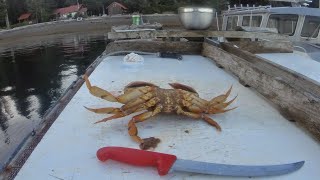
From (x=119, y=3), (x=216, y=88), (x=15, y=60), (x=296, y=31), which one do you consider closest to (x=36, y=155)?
(x=216, y=88)

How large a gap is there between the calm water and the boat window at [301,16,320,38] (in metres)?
7.52

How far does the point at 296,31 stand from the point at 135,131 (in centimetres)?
802

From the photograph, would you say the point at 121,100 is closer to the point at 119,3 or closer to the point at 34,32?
the point at 34,32

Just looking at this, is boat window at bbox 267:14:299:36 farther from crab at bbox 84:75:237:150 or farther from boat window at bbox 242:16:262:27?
crab at bbox 84:75:237:150

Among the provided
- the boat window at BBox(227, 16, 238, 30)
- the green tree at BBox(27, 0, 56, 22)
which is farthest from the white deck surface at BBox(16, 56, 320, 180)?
the green tree at BBox(27, 0, 56, 22)

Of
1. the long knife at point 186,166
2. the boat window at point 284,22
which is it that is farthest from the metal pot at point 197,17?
the long knife at point 186,166

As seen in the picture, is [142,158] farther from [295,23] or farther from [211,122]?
[295,23]

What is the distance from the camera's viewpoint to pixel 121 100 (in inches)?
133

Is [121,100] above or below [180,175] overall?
above

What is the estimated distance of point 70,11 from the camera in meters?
70.4

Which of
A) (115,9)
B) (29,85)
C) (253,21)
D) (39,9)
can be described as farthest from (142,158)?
(39,9)

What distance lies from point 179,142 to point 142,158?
57cm

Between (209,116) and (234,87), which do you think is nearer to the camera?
(209,116)

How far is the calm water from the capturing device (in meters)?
10.9
